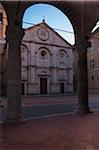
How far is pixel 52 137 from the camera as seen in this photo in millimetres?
4914

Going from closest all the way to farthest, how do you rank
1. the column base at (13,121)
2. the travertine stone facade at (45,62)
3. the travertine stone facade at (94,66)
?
1. the column base at (13,121)
2. the travertine stone facade at (45,62)
3. the travertine stone facade at (94,66)

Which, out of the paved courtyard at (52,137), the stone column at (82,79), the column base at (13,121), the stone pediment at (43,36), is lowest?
the paved courtyard at (52,137)

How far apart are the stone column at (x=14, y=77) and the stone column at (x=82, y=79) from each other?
2.95 metres

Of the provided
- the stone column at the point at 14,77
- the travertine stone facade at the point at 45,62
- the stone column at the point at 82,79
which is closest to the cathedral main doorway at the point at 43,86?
the travertine stone facade at the point at 45,62

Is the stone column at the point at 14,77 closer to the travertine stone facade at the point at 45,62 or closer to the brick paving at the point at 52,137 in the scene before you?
the brick paving at the point at 52,137

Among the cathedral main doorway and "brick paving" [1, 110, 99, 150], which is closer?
"brick paving" [1, 110, 99, 150]

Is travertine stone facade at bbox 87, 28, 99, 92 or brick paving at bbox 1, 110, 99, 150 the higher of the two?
travertine stone facade at bbox 87, 28, 99, 92

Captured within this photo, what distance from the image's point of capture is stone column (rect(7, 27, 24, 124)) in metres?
6.84

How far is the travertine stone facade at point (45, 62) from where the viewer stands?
114 feet

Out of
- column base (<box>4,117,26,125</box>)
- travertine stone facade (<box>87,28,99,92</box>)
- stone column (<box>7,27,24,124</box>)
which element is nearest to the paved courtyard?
column base (<box>4,117,26,125</box>)

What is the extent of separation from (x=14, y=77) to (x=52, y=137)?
106 inches

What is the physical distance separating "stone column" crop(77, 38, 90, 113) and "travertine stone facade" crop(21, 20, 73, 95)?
2519 centimetres

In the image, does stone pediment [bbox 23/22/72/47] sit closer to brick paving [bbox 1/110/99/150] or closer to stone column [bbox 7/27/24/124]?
stone column [bbox 7/27/24/124]

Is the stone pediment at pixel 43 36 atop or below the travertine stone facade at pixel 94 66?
atop
